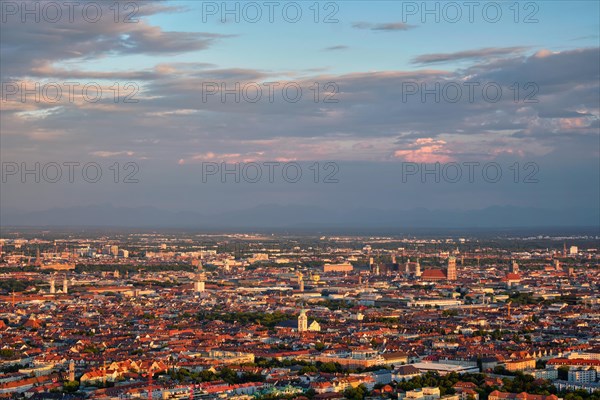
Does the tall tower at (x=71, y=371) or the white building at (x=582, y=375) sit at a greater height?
the tall tower at (x=71, y=371)

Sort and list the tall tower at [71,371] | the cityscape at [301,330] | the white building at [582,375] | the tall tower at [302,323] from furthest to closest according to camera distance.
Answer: the tall tower at [302,323], the tall tower at [71,371], the white building at [582,375], the cityscape at [301,330]

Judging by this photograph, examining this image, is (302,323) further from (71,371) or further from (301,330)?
(71,371)

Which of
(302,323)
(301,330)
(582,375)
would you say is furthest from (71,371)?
(302,323)

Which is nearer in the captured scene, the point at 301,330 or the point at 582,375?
the point at 582,375

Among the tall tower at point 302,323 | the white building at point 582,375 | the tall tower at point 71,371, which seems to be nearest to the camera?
the white building at point 582,375

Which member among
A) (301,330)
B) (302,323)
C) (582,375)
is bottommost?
(582,375)

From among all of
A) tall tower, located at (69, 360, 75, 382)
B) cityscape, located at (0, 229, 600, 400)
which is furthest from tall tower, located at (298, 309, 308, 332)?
tall tower, located at (69, 360, 75, 382)

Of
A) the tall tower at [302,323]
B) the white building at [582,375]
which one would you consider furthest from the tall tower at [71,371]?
the tall tower at [302,323]

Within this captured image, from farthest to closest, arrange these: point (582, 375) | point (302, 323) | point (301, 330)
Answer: point (302, 323) → point (301, 330) → point (582, 375)

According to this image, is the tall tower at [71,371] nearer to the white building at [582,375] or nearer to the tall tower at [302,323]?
the white building at [582,375]

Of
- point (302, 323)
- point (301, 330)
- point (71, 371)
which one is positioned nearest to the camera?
point (71, 371)

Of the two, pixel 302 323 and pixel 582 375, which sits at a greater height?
pixel 302 323

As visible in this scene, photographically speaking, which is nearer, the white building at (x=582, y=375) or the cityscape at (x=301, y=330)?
the cityscape at (x=301, y=330)
